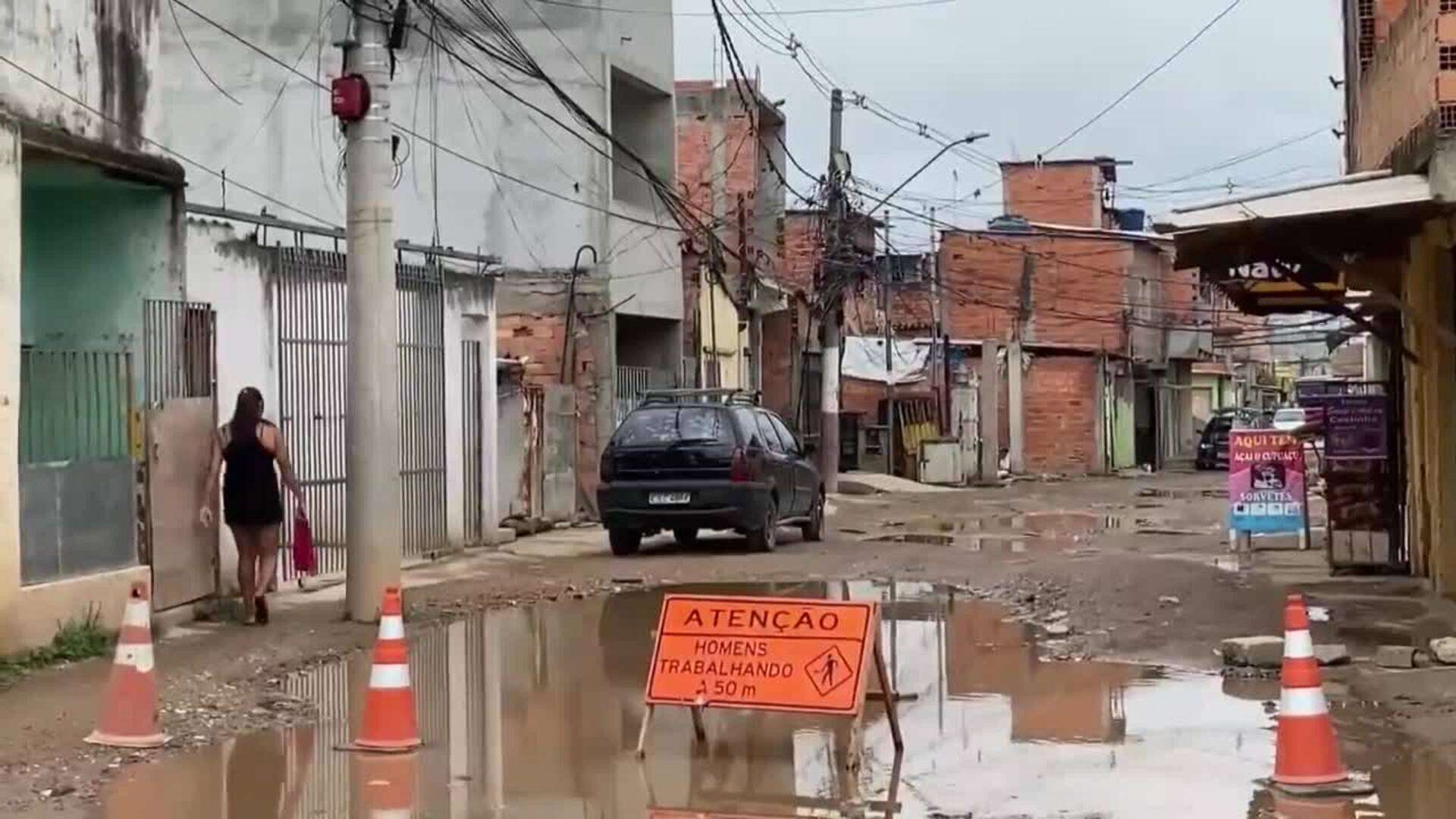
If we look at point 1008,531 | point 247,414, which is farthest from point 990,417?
point 247,414

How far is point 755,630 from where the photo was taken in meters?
8.86

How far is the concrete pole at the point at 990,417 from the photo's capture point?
143 feet

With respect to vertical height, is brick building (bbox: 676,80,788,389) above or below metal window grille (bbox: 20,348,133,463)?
above

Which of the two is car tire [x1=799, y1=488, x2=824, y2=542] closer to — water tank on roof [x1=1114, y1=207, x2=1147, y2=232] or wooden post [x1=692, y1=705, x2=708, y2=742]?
wooden post [x1=692, y1=705, x2=708, y2=742]

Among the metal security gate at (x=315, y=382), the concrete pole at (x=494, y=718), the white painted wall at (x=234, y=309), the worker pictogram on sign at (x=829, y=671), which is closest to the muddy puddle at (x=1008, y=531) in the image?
the metal security gate at (x=315, y=382)

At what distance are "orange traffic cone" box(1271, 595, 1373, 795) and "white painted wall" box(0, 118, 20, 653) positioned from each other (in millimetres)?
7593

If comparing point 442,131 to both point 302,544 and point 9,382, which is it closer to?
point 302,544

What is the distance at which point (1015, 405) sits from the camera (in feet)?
160

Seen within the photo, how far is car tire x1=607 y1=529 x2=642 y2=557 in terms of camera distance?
67.1 feet

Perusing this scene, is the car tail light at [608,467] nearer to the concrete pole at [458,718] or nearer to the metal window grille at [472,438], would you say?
the metal window grille at [472,438]

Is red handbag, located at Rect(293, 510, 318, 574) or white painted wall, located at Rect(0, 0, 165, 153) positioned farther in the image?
red handbag, located at Rect(293, 510, 318, 574)

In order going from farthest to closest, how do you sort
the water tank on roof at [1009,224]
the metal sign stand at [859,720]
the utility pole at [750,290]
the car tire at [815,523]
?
1. the water tank on roof at [1009,224]
2. the utility pole at [750,290]
3. the car tire at [815,523]
4. the metal sign stand at [859,720]

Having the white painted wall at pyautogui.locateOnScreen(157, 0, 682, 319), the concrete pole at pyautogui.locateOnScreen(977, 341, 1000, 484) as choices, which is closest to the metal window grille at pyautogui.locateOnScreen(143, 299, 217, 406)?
the white painted wall at pyautogui.locateOnScreen(157, 0, 682, 319)

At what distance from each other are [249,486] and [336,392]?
4.28 meters
